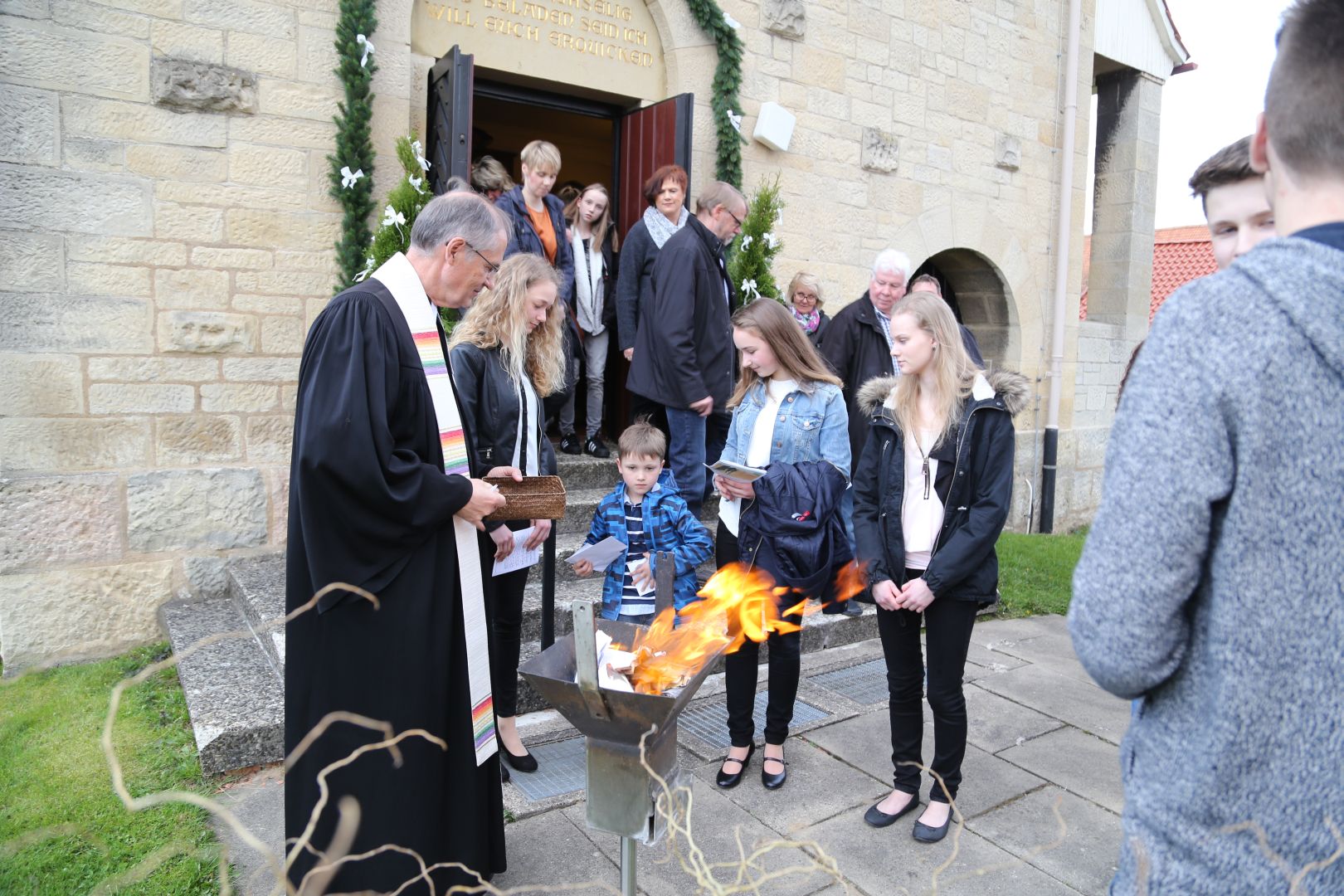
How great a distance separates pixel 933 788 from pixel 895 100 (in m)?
6.77

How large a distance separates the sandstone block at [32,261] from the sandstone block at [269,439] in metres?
1.24

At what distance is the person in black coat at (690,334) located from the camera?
5.31 metres

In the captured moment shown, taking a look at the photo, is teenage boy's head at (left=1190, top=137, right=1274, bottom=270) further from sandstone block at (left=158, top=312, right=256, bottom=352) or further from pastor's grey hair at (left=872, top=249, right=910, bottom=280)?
sandstone block at (left=158, top=312, right=256, bottom=352)

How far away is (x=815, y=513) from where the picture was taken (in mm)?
3674

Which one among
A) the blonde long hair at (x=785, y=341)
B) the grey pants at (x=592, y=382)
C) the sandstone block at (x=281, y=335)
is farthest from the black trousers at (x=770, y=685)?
the sandstone block at (x=281, y=335)

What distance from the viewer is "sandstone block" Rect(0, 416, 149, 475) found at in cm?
481

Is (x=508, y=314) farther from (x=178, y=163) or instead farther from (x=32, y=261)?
(x=32, y=261)

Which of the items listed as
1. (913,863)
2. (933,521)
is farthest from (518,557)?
(913,863)

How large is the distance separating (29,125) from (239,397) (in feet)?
5.66

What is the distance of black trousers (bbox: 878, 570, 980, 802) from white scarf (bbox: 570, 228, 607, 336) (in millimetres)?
3636

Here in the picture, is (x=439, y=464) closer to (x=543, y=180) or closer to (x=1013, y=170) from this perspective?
(x=543, y=180)

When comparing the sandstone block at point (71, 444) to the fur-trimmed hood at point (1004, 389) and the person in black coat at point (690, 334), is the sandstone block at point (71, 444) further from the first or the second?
the fur-trimmed hood at point (1004, 389)

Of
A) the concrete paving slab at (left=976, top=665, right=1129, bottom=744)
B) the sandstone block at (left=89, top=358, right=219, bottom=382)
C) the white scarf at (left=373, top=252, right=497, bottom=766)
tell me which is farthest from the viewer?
the sandstone block at (left=89, top=358, right=219, bottom=382)

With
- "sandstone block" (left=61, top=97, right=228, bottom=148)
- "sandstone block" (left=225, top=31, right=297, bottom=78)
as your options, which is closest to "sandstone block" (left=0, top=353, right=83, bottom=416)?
"sandstone block" (left=61, top=97, right=228, bottom=148)
